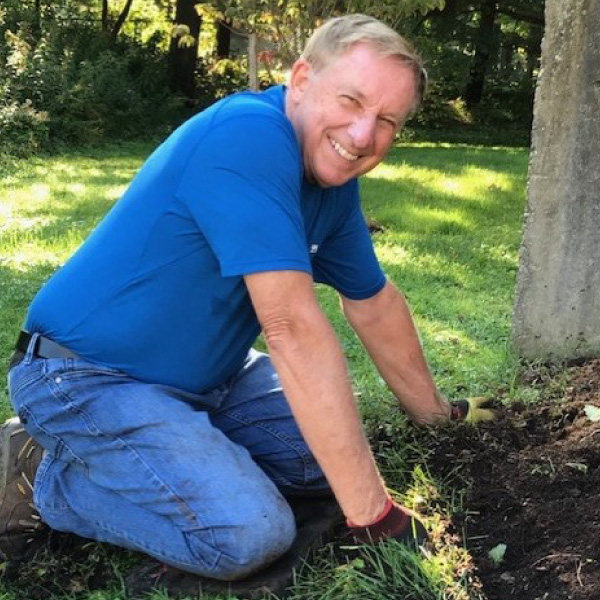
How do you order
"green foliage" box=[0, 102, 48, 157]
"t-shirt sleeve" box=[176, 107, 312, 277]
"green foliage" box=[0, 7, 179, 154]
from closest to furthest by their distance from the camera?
"t-shirt sleeve" box=[176, 107, 312, 277] < "green foliage" box=[0, 102, 48, 157] < "green foliage" box=[0, 7, 179, 154]

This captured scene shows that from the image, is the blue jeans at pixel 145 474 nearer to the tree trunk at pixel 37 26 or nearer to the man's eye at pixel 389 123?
the man's eye at pixel 389 123

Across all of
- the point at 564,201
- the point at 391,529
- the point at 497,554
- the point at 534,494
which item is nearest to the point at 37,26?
the point at 564,201

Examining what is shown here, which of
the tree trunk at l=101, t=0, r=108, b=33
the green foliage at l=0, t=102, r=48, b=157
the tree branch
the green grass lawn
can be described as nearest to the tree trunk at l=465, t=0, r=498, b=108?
the tree branch

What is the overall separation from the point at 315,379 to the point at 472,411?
1.07 meters

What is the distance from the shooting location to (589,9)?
11.9 feet

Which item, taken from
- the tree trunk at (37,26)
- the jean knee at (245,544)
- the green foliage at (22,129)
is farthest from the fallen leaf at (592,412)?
the tree trunk at (37,26)

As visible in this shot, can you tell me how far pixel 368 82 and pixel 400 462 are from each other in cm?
126

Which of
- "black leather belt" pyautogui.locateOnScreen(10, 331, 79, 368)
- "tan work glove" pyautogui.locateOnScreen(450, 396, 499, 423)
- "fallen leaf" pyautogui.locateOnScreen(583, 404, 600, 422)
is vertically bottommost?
"tan work glove" pyautogui.locateOnScreen(450, 396, 499, 423)

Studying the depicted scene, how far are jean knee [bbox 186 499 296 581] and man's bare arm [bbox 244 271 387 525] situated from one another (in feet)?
0.75

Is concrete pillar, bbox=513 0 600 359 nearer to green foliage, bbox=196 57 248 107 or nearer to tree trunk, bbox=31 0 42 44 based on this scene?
tree trunk, bbox=31 0 42 44

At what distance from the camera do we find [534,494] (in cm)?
263

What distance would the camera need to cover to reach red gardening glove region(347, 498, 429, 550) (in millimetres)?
2334

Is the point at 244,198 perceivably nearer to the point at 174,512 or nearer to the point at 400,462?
the point at 174,512

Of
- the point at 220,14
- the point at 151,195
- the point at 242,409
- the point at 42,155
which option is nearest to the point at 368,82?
the point at 151,195
